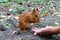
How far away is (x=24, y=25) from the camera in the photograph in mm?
4129

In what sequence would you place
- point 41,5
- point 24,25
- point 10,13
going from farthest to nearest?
point 41,5 < point 10,13 < point 24,25

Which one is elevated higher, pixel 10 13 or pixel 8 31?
pixel 10 13

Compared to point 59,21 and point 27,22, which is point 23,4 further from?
point 27,22

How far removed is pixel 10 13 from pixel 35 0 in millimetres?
1563

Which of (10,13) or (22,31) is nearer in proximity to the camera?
(22,31)

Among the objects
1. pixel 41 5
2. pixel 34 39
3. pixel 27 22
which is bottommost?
pixel 34 39

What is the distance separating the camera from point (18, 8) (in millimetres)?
6477

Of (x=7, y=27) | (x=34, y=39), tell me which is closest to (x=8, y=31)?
(x=7, y=27)

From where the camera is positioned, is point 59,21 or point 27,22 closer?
point 27,22

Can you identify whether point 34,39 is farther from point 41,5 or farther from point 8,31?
point 41,5

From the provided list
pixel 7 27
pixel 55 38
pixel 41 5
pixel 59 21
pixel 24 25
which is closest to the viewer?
pixel 55 38

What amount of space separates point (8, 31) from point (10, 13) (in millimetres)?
1883

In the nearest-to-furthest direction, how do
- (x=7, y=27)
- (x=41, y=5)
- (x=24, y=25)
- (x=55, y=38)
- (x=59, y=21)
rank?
(x=55, y=38) → (x=24, y=25) → (x=7, y=27) → (x=59, y=21) → (x=41, y=5)

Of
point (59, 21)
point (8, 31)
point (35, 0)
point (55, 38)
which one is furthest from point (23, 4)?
point (55, 38)
